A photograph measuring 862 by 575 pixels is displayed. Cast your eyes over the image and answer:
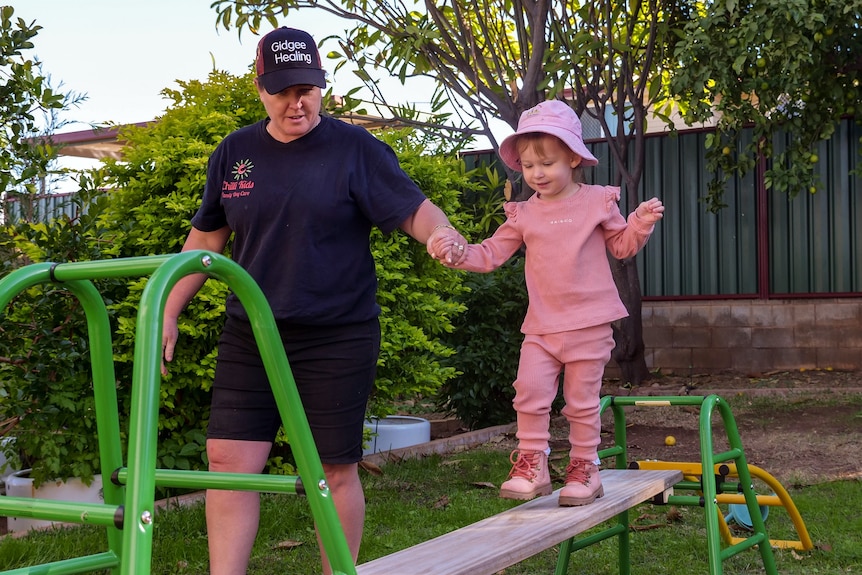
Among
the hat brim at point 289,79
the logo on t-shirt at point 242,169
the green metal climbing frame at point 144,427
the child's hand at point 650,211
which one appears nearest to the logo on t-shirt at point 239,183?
the logo on t-shirt at point 242,169

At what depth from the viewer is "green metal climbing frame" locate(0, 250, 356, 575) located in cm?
172

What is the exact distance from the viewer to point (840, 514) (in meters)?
5.14

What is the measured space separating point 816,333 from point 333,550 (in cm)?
902

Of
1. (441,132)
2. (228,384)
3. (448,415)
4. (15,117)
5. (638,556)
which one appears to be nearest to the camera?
(228,384)

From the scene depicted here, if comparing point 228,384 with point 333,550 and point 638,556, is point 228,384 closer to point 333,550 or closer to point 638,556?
point 333,550

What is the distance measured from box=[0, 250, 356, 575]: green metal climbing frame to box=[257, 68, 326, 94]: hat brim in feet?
2.85

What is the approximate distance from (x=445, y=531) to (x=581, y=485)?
1644 mm

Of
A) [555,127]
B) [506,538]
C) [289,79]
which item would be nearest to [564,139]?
[555,127]

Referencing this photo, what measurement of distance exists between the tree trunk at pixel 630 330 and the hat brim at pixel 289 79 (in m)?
7.38

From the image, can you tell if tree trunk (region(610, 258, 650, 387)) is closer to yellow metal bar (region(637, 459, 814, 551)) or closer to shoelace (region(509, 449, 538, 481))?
yellow metal bar (region(637, 459, 814, 551))

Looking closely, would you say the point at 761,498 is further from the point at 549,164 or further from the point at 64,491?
the point at 64,491

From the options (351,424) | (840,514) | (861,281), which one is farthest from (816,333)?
(351,424)

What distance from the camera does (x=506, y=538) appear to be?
2.88 m

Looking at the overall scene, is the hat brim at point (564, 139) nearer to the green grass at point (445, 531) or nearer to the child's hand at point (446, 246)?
the child's hand at point (446, 246)
